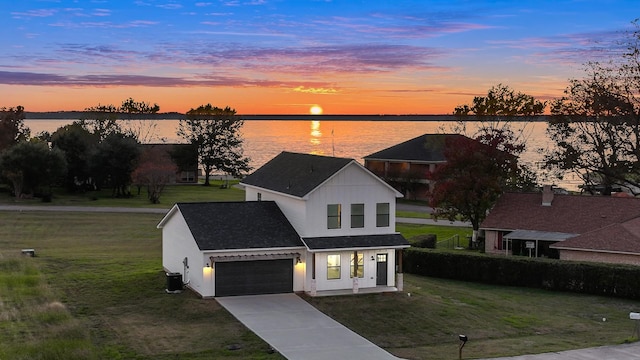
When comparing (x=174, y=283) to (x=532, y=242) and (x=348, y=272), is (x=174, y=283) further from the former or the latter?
(x=532, y=242)

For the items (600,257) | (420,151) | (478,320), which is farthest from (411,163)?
(478,320)

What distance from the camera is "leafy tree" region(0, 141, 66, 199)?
75250mm

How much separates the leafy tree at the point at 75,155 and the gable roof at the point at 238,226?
5019cm

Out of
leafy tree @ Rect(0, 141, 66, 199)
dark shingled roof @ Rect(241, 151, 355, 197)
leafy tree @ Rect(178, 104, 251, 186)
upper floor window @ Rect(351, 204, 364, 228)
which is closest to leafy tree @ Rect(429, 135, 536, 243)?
dark shingled roof @ Rect(241, 151, 355, 197)

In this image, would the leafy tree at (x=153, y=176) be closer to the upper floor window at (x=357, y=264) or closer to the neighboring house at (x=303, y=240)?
the neighboring house at (x=303, y=240)

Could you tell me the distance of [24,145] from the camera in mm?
76375

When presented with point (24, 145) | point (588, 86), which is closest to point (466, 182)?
point (588, 86)

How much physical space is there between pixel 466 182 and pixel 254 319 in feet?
96.7

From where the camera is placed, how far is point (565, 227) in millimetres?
50750

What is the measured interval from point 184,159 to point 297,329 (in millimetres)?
76917

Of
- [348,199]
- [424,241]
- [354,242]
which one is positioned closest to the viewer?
[354,242]

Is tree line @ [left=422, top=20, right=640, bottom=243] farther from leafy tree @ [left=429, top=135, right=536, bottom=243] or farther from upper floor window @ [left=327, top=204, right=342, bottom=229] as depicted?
upper floor window @ [left=327, top=204, right=342, bottom=229]

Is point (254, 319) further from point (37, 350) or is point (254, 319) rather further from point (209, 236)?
point (37, 350)

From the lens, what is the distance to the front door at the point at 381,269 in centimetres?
3653
